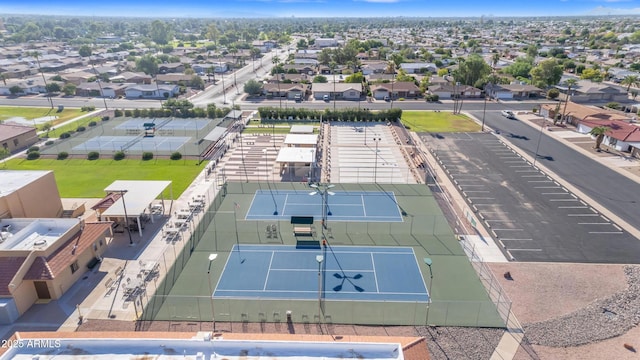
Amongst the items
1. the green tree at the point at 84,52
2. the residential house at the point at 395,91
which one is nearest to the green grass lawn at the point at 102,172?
the residential house at the point at 395,91

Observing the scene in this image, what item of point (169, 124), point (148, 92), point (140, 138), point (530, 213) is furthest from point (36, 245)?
point (148, 92)

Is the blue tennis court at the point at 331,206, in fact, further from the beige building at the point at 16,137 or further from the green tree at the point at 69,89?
the green tree at the point at 69,89

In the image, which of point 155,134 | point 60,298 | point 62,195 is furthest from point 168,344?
point 155,134

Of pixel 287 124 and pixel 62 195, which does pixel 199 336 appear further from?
pixel 287 124

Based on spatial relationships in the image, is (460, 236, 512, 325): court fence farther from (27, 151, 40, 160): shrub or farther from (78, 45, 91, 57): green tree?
(78, 45, 91, 57): green tree

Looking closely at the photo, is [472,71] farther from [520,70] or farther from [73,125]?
[73,125]

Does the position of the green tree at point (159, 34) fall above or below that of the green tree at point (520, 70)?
above
